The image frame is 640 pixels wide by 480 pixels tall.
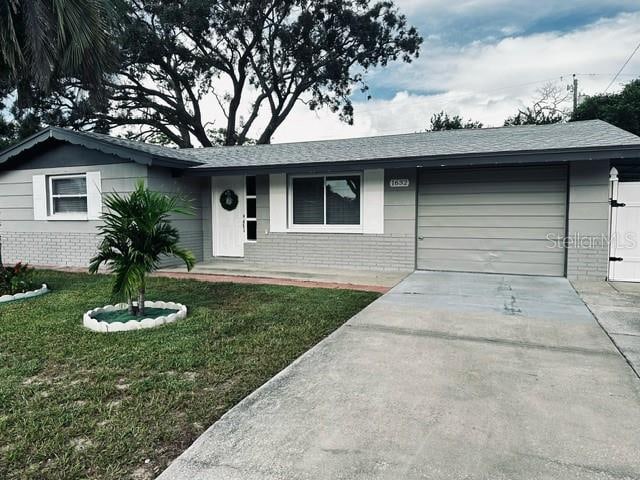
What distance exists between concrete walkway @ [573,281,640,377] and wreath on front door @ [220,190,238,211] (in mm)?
7583

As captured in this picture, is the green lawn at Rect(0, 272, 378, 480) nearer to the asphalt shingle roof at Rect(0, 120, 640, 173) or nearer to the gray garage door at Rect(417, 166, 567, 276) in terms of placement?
the gray garage door at Rect(417, 166, 567, 276)

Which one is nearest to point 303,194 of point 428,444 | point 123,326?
point 123,326

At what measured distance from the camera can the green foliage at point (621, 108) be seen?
770 inches

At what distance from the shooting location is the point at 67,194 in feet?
34.3

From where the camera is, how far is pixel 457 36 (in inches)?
688

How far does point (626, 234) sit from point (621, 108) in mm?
15948

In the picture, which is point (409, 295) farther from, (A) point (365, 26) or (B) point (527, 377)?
(A) point (365, 26)

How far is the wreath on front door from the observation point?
1068cm

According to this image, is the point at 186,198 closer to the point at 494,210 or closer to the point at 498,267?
the point at 494,210

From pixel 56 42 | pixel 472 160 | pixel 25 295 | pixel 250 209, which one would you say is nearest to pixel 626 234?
pixel 472 160

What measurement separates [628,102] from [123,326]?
23.6 meters

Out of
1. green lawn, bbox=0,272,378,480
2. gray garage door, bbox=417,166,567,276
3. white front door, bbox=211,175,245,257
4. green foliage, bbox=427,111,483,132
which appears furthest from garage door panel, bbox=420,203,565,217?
green foliage, bbox=427,111,483,132

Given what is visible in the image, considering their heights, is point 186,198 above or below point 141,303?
above

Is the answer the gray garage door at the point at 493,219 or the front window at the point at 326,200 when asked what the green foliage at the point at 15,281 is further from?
the gray garage door at the point at 493,219
